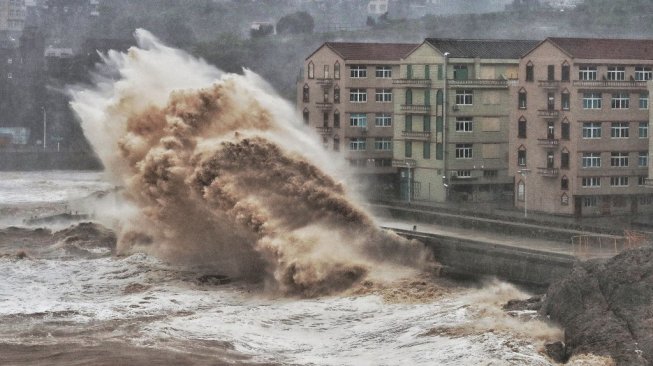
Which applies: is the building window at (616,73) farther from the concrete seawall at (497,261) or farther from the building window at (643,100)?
the concrete seawall at (497,261)

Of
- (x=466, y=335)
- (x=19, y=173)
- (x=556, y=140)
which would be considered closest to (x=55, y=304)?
(x=466, y=335)

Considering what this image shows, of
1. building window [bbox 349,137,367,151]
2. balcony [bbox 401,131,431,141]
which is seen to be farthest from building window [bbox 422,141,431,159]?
building window [bbox 349,137,367,151]

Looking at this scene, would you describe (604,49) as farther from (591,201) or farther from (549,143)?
(591,201)

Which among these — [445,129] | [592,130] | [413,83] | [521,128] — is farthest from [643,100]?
[413,83]

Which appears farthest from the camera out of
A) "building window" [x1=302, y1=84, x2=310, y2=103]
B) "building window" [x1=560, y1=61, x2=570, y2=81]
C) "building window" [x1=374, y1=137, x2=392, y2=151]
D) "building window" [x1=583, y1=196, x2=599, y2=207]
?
"building window" [x1=302, y1=84, x2=310, y2=103]

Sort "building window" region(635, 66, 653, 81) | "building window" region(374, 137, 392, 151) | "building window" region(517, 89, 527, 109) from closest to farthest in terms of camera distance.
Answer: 1. "building window" region(635, 66, 653, 81)
2. "building window" region(517, 89, 527, 109)
3. "building window" region(374, 137, 392, 151)

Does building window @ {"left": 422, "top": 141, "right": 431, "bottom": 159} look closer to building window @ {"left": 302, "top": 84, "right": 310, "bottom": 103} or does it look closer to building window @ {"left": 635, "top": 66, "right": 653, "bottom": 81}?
building window @ {"left": 302, "top": 84, "right": 310, "bottom": 103}

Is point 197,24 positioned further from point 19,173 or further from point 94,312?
point 94,312

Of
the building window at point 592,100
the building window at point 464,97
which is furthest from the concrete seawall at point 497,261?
the building window at point 464,97
